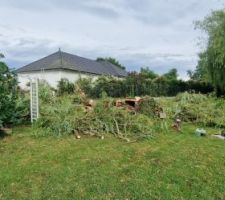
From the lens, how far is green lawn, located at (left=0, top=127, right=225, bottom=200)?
4000 mm

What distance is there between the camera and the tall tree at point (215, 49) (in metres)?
20.8

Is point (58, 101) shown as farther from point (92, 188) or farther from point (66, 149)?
point (92, 188)

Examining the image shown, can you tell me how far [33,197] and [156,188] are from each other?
5.28 ft

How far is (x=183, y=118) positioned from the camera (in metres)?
9.98

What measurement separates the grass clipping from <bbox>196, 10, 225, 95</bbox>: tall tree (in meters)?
14.2

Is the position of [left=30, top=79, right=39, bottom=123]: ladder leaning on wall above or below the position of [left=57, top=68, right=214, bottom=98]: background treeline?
below

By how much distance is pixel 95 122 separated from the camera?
25.5ft

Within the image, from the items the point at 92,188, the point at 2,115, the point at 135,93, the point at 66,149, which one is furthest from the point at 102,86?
the point at 92,188

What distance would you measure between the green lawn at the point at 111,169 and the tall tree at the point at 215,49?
1523 centimetres

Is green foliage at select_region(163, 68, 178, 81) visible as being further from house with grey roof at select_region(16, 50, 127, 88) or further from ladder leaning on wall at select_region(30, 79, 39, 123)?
ladder leaning on wall at select_region(30, 79, 39, 123)

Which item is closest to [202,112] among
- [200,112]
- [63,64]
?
[200,112]

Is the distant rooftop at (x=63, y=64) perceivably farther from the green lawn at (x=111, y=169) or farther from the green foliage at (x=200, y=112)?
the green lawn at (x=111, y=169)

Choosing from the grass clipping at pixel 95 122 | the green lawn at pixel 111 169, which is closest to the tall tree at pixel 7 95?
the grass clipping at pixel 95 122

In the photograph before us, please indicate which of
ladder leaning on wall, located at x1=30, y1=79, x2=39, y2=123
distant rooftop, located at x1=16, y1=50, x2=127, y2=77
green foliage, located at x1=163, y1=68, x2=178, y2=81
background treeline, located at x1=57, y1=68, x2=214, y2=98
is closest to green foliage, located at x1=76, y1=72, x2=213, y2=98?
background treeline, located at x1=57, y1=68, x2=214, y2=98
